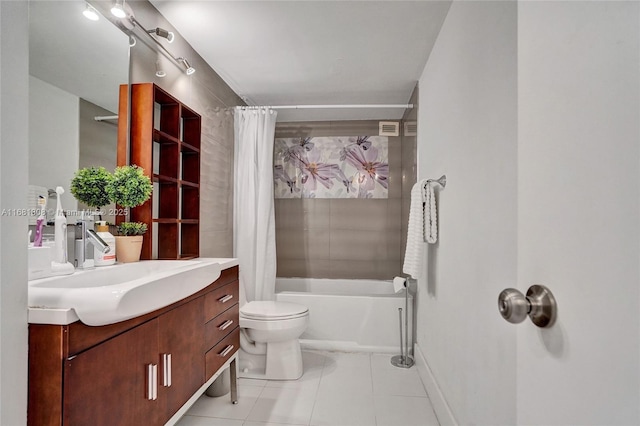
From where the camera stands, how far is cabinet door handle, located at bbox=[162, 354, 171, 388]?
1.29m

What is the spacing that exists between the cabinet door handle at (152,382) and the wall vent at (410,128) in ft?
8.11

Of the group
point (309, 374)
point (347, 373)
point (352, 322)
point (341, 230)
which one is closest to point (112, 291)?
point (309, 374)

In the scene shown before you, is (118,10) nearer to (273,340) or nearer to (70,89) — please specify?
(70,89)

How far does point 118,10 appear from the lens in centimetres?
160

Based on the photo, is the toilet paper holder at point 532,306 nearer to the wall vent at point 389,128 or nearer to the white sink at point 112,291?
the white sink at point 112,291

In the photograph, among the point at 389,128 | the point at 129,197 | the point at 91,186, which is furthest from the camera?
the point at 389,128

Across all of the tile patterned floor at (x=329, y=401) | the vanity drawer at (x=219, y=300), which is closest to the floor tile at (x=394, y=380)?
the tile patterned floor at (x=329, y=401)

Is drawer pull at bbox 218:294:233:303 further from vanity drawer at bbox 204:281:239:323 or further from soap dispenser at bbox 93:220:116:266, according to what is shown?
soap dispenser at bbox 93:220:116:266

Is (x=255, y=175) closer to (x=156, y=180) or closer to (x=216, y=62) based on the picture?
(x=216, y=62)

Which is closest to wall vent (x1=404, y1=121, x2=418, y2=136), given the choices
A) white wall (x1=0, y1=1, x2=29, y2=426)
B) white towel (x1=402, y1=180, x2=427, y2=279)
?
white towel (x1=402, y1=180, x2=427, y2=279)

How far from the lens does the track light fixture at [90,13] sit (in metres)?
1.52

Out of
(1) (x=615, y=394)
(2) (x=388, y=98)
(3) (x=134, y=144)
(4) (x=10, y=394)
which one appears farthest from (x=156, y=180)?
(2) (x=388, y=98)

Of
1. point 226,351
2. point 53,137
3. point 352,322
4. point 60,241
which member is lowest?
point 352,322

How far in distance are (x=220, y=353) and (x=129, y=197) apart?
92cm
